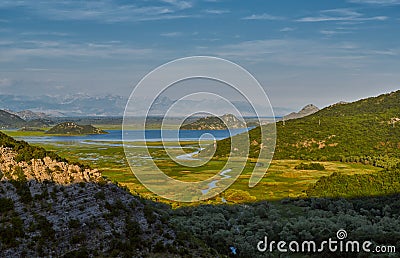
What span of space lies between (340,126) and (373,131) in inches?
381

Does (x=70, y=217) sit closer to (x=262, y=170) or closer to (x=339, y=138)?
(x=262, y=170)

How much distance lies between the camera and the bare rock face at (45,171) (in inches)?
677

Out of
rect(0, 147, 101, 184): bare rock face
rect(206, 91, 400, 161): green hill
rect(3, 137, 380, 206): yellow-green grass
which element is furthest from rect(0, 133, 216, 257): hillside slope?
rect(206, 91, 400, 161): green hill

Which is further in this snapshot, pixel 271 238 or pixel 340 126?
pixel 340 126

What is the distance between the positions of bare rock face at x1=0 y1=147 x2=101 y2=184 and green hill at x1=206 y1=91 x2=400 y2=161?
9256 cm

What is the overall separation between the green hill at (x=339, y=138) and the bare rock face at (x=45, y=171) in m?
92.6

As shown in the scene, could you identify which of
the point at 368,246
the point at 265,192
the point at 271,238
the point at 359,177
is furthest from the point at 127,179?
the point at 368,246

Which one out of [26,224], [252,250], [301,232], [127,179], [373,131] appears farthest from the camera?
[373,131]

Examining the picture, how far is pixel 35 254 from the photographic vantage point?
14.2m

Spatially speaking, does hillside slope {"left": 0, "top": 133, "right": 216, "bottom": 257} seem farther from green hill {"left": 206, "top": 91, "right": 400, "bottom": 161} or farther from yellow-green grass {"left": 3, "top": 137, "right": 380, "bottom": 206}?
green hill {"left": 206, "top": 91, "right": 400, "bottom": 161}

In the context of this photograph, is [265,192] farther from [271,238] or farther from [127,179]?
[271,238]

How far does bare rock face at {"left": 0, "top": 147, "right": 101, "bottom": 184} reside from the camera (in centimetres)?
1720

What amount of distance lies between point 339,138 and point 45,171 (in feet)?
356

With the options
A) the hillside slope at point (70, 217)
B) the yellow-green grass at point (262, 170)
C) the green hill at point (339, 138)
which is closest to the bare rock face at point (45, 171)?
the hillside slope at point (70, 217)
